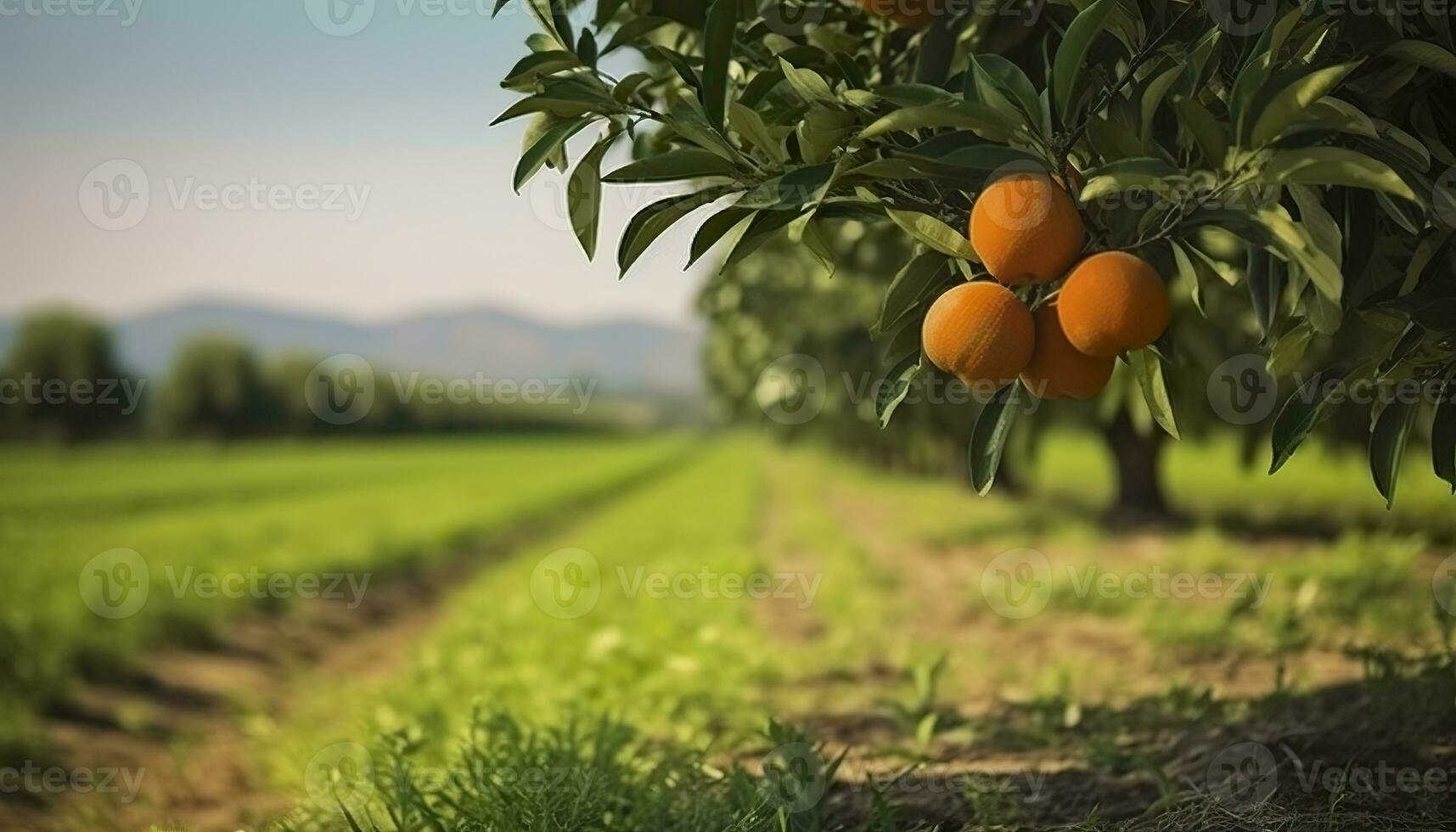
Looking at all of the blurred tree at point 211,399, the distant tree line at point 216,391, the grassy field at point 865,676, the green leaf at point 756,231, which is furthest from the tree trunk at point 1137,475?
the blurred tree at point 211,399

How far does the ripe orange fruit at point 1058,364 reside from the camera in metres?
1.62

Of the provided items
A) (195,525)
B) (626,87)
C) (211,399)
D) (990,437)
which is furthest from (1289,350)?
(211,399)

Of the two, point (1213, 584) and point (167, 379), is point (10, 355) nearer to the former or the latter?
point (167, 379)

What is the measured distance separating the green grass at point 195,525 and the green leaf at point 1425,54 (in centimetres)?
562

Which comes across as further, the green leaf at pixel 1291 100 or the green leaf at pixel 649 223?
the green leaf at pixel 649 223

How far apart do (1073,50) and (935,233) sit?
0.33 meters

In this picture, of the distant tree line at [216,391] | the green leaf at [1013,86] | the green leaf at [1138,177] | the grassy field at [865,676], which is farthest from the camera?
the distant tree line at [216,391]

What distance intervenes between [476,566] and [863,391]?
787 centimetres

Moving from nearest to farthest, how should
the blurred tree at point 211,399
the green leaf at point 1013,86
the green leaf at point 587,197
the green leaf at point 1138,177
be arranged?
the green leaf at point 1138,177 → the green leaf at point 1013,86 → the green leaf at point 587,197 → the blurred tree at point 211,399

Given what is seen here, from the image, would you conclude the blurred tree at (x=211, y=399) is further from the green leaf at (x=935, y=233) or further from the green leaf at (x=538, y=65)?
the green leaf at (x=935, y=233)

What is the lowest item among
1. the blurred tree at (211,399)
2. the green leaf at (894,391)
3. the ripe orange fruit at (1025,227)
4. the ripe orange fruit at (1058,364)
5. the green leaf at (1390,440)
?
the blurred tree at (211,399)

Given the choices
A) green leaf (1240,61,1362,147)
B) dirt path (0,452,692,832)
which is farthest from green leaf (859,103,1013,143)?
dirt path (0,452,692,832)

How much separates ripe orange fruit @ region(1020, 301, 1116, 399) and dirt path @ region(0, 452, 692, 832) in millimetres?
2209

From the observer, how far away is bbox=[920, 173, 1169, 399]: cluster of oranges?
1488mm
